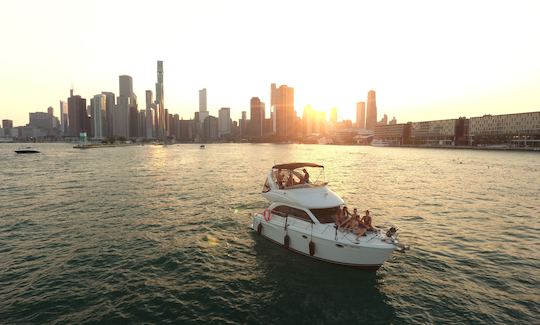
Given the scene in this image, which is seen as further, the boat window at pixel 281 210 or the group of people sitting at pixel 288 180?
the group of people sitting at pixel 288 180

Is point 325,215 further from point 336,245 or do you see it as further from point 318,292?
point 318,292

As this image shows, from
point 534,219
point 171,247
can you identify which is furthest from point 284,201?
point 534,219

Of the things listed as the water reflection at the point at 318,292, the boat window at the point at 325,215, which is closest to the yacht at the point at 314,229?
the boat window at the point at 325,215

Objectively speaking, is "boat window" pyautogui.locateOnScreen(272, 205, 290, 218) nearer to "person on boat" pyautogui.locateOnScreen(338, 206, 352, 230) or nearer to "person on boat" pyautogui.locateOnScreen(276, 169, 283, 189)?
"person on boat" pyautogui.locateOnScreen(276, 169, 283, 189)

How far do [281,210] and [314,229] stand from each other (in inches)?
145

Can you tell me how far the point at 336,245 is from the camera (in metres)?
16.6

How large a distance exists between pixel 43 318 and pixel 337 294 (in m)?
13.8

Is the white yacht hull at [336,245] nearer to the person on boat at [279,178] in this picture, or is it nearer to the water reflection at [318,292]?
the water reflection at [318,292]

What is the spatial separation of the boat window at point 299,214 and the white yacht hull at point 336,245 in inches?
11.6

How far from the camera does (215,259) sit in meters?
19.1

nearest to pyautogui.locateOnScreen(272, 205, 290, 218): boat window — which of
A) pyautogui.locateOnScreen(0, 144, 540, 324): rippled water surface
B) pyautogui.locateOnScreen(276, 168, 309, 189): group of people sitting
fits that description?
pyautogui.locateOnScreen(276, 168, 309, 189): group of people sitting

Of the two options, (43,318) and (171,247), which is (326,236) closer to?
(171,247)

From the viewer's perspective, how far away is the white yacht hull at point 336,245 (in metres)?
15.8

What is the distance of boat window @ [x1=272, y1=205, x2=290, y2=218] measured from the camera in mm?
20594
